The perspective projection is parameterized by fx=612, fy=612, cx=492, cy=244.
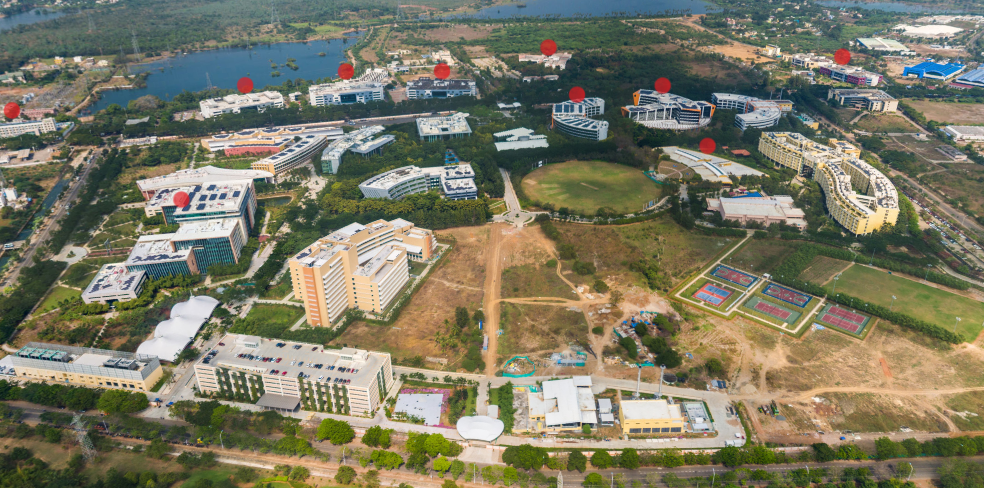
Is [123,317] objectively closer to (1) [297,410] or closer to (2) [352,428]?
(1) [297,410]

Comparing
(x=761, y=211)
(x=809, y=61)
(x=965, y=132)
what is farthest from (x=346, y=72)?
(x=965, y=132)

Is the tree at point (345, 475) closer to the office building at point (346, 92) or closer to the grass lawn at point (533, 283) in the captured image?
the grass lawn at point (533, 283)

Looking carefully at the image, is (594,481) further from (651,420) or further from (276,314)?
(276,314)

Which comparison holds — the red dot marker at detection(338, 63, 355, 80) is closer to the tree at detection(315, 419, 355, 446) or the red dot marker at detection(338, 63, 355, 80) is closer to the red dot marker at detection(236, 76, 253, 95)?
the red dot marker at detection(236, 76, 253, 95)

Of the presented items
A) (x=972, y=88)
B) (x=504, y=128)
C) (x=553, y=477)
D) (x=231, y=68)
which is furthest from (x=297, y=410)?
(x=972, y=88)

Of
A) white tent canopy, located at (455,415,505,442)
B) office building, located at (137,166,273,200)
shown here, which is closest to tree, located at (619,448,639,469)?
white tent canopy, located at (455,415,505,442)

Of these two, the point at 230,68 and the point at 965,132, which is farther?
the point at 230,68
